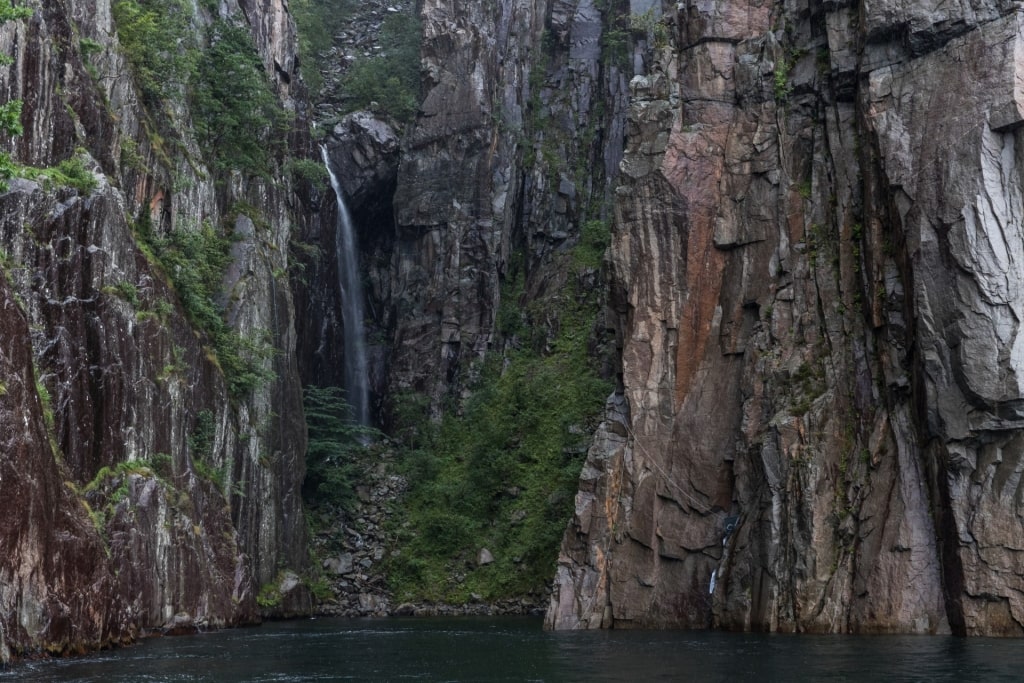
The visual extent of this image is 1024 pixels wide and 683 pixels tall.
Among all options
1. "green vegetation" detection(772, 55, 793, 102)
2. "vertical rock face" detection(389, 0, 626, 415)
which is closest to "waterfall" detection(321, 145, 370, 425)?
"vertical rock face" detection(389, 0, 626, 415)

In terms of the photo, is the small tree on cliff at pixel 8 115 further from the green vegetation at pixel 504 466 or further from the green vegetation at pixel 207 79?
the green vegetation at pixel 504 466

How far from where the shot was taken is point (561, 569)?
41.3 metres

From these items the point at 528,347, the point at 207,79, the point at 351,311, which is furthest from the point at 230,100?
the point at 528,347

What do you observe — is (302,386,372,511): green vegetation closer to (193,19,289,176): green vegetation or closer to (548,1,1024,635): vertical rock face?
(193,19,289,176): green vegetation

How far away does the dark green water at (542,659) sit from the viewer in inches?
862

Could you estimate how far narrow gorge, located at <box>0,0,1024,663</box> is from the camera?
3188cm

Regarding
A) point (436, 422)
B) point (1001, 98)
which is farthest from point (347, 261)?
point (1001, 98)

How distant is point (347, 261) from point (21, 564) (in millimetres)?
44738

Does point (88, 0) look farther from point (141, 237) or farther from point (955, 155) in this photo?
point (955, 155)

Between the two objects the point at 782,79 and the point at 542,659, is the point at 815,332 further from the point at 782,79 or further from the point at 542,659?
the point at 542,659

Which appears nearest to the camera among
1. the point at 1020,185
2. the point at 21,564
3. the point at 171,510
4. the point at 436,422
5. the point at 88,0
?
the point at 21,564

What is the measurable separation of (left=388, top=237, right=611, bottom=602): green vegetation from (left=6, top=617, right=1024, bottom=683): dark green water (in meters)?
14.5

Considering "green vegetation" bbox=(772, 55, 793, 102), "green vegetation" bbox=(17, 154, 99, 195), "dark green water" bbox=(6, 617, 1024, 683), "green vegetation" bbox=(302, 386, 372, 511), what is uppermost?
"green vegetation" bbox=(772, 55, 793, 102)

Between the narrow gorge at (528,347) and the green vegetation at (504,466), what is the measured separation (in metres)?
0.21
